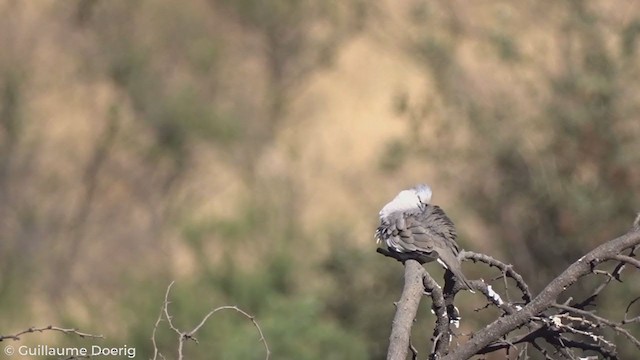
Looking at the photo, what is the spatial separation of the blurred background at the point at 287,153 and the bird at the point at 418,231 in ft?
11.2

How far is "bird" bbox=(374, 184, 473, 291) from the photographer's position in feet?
15.6

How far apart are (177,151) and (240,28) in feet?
10.5

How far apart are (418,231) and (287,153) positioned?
10.8 meters

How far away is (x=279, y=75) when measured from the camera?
19.5m

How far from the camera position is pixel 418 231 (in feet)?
16.4

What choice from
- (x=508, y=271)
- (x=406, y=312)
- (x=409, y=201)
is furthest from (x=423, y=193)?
(x=406, y=312)

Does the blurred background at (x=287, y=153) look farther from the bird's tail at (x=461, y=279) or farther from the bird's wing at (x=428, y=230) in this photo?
the bird's tail at (x=461, y=279)

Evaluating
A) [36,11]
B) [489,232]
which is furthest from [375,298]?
[36,11]

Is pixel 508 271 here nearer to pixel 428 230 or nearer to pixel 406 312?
pixel 406 312

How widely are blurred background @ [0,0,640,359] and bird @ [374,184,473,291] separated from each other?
11.2 ft

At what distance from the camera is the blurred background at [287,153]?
34.9ft

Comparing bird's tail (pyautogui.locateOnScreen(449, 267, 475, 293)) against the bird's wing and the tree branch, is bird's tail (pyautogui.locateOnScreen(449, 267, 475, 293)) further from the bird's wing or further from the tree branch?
the bird's wing

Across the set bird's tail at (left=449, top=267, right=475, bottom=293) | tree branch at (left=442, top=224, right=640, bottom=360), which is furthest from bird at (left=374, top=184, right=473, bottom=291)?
tree branch at (left=442, top=224, right=640, bottom=360)

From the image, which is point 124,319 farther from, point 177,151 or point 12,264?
point 177,151
